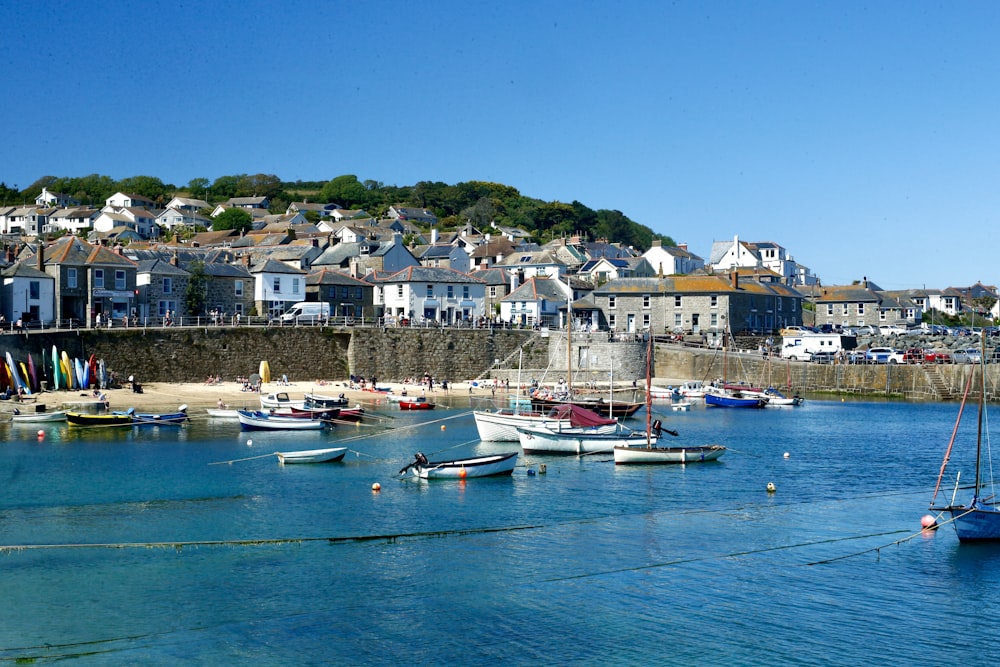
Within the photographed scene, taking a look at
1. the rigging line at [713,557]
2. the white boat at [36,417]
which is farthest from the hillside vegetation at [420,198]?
the rigging line at [713,557]

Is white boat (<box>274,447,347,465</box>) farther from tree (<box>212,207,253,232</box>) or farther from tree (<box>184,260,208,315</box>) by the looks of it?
tree (<box>212,207,253,232</box>)

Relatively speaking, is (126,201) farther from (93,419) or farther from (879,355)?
(879,355)

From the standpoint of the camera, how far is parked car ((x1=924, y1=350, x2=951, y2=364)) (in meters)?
73.9

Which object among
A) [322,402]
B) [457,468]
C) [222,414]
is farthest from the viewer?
[322,402]

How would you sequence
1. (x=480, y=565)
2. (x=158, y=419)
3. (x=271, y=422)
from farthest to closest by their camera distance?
1. (x=158, y=419)
2. (x=271, y=422)
3. (x=480, y=565)

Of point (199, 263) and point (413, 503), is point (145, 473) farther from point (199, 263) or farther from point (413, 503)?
point (199, 263)

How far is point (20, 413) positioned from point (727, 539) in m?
36.4

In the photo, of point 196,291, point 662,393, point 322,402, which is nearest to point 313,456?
point 322,402

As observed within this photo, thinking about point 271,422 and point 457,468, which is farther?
point 271,422

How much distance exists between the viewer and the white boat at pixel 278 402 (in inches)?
2085

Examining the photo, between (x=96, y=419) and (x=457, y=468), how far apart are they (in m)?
21.2

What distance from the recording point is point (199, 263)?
72188 millimetres

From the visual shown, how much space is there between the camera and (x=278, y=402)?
176 ft

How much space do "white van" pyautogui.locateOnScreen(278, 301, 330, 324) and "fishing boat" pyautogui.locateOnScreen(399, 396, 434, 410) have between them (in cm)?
1306
